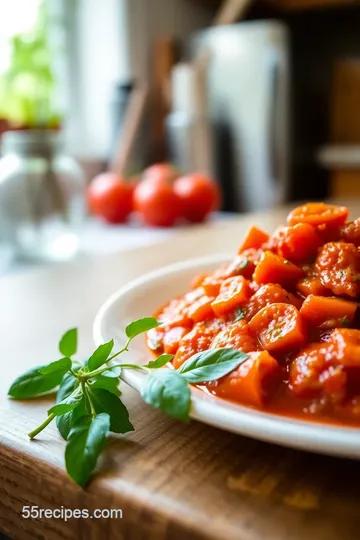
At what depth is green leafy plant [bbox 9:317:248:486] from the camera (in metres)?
0.56

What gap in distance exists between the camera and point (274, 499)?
0.53m

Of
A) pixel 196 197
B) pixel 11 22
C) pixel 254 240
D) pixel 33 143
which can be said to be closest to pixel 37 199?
pixel 33 143

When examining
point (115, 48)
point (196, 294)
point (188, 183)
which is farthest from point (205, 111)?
point (196, 294)

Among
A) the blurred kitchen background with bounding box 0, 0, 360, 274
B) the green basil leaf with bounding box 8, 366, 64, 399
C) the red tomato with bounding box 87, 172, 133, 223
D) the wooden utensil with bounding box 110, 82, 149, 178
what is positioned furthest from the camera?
the blurred kitchen background with bounding box 0, 0, 360, 274

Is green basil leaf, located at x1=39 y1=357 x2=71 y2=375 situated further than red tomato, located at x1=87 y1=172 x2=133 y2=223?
No

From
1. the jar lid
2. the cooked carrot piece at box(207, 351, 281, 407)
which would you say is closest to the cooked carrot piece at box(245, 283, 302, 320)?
the cooked carrot piece at box(207, 351, 281, 407)

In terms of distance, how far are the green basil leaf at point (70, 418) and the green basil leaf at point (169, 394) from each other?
0.07 meters

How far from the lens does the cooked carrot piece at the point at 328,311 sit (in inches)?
26.9

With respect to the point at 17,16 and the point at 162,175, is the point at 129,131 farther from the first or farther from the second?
the point at 17,16

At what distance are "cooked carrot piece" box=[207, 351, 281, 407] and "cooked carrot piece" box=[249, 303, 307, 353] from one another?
35 millimetres

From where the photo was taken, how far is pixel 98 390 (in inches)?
24.8

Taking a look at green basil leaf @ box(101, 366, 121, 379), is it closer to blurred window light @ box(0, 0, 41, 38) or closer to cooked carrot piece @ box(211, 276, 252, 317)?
cooked carrot piece @ box(211, 276, 252, 317)

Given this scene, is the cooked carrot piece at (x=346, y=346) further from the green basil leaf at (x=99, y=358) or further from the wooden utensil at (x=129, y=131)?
the wooden utensil at (x=129, y=131)

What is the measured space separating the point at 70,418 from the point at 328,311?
0.96 ft
